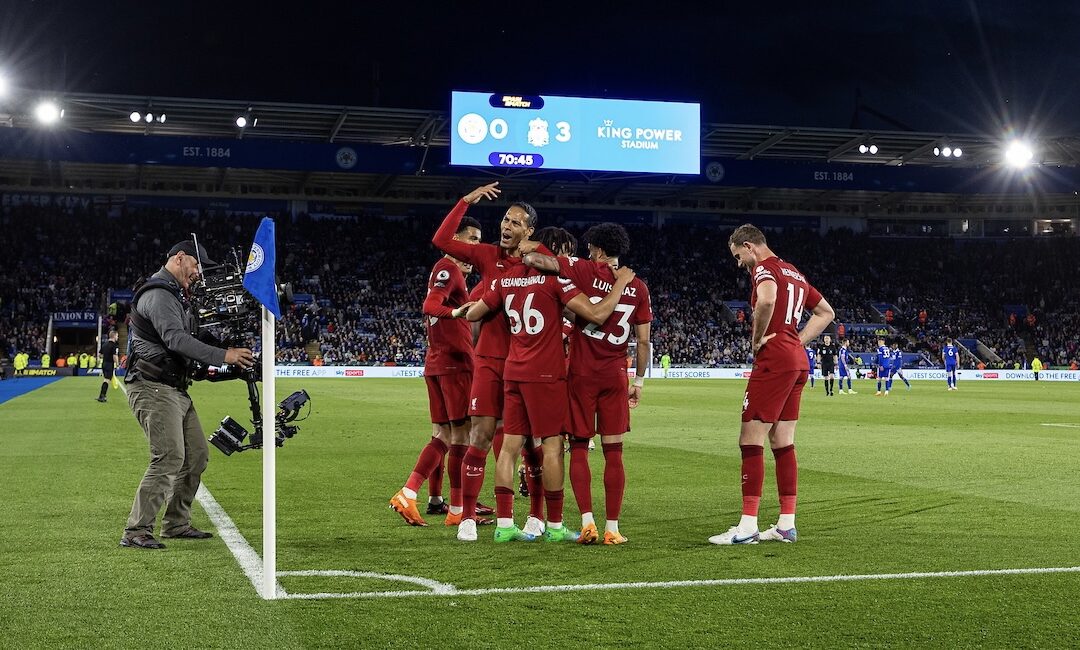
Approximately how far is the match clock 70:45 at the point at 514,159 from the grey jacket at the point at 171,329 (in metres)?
39.1

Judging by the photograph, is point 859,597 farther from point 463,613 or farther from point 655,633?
point 463,613

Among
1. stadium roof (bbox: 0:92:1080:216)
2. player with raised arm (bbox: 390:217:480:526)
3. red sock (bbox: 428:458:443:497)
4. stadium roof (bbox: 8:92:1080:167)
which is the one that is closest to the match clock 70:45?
stadium roof (bbox: 0:92:1080:216)

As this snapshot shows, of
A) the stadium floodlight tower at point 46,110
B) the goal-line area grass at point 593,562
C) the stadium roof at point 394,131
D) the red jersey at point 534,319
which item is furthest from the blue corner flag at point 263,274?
the stadium floodlight tower at point 46,110

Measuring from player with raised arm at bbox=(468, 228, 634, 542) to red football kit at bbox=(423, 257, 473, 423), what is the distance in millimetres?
1088

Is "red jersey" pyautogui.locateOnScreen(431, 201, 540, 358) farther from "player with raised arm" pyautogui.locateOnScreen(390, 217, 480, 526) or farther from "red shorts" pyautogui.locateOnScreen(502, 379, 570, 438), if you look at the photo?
"red shorts" pyautogui.locateOnScreen(502, 379, 570, 438)

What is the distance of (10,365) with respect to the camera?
48.3 metres

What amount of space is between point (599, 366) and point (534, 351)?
48 centimetres

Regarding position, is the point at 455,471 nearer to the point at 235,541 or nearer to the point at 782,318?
the point at 235,541

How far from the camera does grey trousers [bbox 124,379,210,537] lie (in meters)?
7.71

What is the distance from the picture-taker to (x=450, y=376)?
29.8 ft

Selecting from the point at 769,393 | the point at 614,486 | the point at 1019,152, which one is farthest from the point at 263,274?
the point at 1019,152

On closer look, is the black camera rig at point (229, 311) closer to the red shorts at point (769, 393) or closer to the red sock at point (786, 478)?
the red shorts at point (769, 393)

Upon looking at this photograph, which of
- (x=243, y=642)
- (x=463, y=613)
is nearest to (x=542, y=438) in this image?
(x=463, y=613)

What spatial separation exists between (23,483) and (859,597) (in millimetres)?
9168
